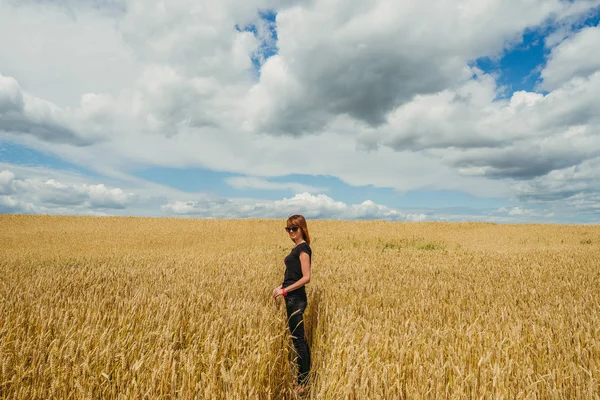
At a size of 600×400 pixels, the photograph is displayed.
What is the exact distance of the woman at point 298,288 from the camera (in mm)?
4562

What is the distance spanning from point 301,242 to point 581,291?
7161 millimetres

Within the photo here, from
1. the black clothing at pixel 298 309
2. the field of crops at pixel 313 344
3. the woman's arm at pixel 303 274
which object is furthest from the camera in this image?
the black clothing at pixel 298 309

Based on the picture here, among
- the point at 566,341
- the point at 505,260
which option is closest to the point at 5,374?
the point at 566,341

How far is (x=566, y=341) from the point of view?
4512 mm

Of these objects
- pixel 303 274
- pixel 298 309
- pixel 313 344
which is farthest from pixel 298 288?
pixel 313 344

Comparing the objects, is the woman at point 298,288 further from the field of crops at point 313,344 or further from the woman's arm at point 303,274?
the field of crops at point 313,344

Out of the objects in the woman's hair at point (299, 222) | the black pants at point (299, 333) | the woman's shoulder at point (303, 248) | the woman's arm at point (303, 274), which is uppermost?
the woman's hair at point (299, 222)

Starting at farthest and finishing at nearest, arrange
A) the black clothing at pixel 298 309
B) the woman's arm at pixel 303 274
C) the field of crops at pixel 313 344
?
the black clothing at pixel 298 309 → the woman's arm at pixel 303 274 → the field of crops at pixel 313 344

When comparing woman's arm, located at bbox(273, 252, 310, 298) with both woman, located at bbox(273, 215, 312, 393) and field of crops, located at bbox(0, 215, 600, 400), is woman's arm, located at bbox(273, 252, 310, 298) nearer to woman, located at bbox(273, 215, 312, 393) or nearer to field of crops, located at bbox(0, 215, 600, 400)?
woman, located at bbox(273, 215, 312, 393)

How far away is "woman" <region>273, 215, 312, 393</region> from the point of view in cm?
456

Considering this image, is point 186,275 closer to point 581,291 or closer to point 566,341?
point 566,341

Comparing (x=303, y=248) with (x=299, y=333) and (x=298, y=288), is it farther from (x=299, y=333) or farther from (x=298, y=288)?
(x=299, y=333)

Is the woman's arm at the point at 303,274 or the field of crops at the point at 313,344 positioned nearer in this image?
the field of crops at the point at 313,344

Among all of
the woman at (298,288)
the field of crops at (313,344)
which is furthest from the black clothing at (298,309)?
the field of crops at (313,344)
